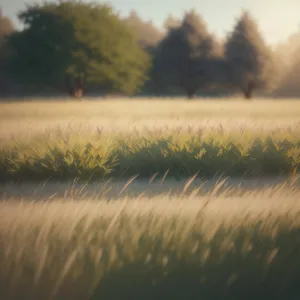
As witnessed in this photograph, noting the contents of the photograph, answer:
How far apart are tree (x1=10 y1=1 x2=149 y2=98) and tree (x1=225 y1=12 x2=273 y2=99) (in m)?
9.22

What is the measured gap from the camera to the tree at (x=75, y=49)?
17.4m

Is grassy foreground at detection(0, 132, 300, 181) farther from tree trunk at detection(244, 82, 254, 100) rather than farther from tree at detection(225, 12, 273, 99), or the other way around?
tree trunk at detection(244, 82, 254, 100)

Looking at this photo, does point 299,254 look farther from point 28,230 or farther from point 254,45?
point 254,45

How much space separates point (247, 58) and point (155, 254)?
28.0 metres

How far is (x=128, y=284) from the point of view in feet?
6.13

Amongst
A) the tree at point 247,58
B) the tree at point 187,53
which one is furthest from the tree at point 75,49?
the tree at point 247,58

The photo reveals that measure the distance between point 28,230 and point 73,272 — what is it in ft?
1.95

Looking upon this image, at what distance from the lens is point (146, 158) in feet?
16.0

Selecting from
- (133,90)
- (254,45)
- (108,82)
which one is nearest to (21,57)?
(108,82)

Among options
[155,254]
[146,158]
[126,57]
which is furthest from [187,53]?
[155,254]

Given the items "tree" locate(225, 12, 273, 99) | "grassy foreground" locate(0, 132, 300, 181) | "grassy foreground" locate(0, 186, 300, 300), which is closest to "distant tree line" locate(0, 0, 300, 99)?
"tree" locate(225, 12, 273, 99)

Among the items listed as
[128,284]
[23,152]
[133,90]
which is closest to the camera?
[128,284]

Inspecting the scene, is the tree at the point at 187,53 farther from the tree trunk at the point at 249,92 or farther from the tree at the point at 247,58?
the tree trunk at the point at 249,92

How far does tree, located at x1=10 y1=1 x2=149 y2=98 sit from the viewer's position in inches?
685
